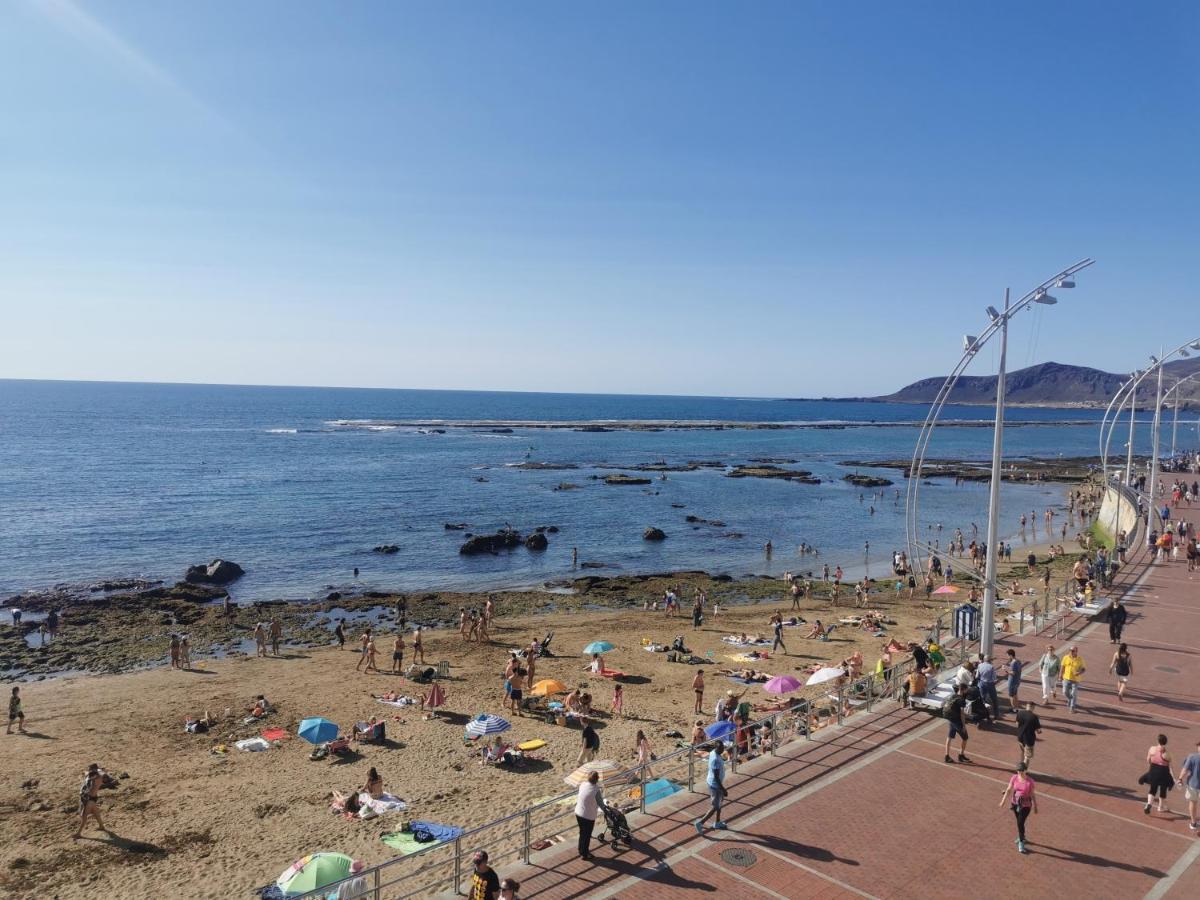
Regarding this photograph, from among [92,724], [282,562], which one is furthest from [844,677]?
[282,562]

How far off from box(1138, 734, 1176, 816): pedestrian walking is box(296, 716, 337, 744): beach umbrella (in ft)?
52.0

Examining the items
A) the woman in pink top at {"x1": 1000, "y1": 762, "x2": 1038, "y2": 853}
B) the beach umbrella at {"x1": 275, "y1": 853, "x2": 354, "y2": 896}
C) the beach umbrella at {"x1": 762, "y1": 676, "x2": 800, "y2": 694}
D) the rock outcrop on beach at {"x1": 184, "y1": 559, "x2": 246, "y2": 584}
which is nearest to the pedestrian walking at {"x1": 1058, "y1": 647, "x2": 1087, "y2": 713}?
the woman in pink top at {"x1": 1000, "y1": 762, "x2": 1038, "y2": 853}

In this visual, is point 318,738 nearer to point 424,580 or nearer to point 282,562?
point 424,580

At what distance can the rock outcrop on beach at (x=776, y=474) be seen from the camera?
274 feet

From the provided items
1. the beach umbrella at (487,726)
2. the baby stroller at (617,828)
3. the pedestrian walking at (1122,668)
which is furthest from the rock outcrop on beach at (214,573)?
the pedestrian walking at (1122,668)

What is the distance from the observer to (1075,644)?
755 inches

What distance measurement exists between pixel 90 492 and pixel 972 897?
7327cm

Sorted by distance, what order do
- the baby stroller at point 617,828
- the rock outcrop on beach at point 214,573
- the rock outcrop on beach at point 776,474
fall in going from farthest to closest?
the rock outcrop on beach at point 776,474
the rock outcrop on beach at point 214,573
the baby stroller at point 617,828

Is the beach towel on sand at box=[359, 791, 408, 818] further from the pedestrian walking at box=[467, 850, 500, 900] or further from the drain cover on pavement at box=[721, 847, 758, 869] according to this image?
the drain cover on pavement at box=[721, 847, 758, 869]

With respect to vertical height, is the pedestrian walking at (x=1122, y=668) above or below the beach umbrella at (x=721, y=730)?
above

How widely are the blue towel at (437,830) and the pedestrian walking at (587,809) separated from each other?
405cm

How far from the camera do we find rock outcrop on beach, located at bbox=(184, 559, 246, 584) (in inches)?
1496

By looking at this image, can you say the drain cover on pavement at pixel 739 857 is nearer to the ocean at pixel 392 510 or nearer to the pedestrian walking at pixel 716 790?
the pedestrian walking at pixel 716 790

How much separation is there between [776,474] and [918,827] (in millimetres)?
78089
